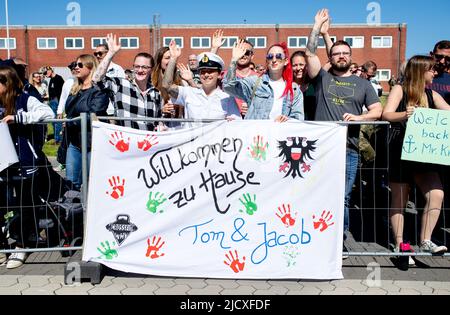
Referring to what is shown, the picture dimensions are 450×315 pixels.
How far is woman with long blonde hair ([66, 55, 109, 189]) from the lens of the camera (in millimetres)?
4781

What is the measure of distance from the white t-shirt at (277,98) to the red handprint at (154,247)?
164 centimetres

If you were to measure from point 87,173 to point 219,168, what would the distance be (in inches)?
50.5

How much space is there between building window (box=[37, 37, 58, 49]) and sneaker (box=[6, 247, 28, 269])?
53839 mm

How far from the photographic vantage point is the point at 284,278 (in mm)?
4098

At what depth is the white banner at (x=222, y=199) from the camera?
4066 millimetres

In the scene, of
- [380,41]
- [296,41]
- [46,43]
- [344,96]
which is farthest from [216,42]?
[46,43]

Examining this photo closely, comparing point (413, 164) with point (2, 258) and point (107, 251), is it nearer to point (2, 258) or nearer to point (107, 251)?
point (107, 251)

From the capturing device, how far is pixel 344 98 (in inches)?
182

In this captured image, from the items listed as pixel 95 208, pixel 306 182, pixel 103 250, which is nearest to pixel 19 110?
pixel 95 208

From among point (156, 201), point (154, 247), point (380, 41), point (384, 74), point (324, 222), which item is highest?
point (380, 41)

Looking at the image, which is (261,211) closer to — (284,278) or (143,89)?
(284,278)

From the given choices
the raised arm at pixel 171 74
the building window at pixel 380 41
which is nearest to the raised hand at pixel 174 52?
the raised arm at pixel 171 74

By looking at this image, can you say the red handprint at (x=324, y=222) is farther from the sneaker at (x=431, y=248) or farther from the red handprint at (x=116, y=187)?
the red handprint at (x=116, y=187)

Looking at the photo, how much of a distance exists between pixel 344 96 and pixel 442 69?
168 cm
